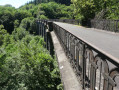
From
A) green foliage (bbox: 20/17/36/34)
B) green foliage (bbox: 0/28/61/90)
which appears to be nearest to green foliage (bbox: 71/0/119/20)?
green foliage (bbox: 0/28/61/90)

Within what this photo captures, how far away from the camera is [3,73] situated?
28.2 ft

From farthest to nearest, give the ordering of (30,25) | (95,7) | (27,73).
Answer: (30,25)
(95,7)
(27,73)

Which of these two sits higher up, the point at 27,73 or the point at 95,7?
the point at 95,7

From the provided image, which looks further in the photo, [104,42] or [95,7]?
[95,7]

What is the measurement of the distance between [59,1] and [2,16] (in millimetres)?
75856

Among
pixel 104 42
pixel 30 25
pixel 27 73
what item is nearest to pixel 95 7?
pixel 27 73

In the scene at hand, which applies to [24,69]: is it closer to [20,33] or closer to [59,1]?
[20,33]

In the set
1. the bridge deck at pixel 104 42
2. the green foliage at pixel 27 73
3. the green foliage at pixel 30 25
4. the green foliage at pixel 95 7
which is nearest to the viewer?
the bridge deck at pixel 104 42

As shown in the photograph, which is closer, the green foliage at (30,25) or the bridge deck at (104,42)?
the bridge deck at (104,42)

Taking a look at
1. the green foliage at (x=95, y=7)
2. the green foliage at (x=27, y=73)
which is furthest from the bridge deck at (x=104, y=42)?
the green foliage at (x=95, y=7)

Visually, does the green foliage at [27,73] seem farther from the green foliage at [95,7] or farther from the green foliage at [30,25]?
the green foliage at [30,25]

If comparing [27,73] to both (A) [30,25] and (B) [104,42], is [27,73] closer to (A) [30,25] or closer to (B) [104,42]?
(B) [104,42]

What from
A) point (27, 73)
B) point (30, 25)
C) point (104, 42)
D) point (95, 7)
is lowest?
point (27, 73)

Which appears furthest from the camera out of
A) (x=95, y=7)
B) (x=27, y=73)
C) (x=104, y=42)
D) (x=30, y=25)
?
(x=30, y=25)
